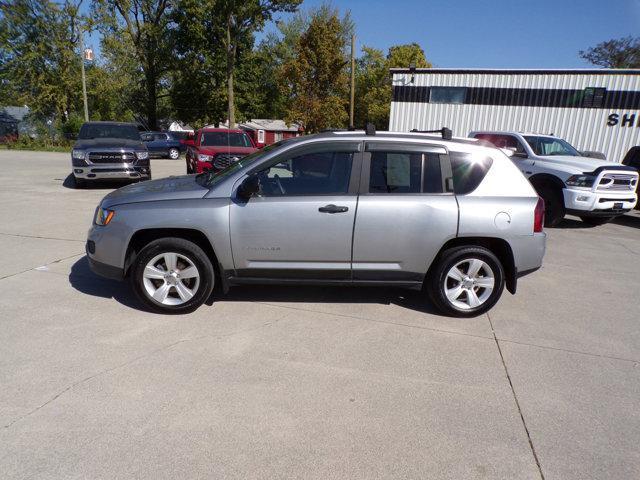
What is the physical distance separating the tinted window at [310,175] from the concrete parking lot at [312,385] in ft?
3.98

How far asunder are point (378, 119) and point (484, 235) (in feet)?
164

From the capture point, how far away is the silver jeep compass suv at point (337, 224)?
13.9ft

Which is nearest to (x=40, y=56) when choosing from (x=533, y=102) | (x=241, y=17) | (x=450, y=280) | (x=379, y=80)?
(x=241, y=17)

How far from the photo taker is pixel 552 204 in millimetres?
9516

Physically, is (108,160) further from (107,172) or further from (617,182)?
(617,182)

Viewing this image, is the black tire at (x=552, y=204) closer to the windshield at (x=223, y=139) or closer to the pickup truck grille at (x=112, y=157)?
the windshield at (x=223, y=139)

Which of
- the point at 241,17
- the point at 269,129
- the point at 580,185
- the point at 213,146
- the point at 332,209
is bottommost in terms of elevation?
the point at 580,185

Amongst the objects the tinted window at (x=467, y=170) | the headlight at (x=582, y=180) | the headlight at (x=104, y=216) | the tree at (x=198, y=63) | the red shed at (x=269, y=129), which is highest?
the tree at (x=198, y=63)

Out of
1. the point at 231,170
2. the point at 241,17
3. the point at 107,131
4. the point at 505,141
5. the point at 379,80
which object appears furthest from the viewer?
the point at 379,80

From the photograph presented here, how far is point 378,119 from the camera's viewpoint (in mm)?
52125

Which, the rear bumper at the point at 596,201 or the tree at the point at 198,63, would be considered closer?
the rear bumper at the point at 596,201

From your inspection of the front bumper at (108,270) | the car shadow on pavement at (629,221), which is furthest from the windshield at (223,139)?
the car shadow on pavement at (629,221)

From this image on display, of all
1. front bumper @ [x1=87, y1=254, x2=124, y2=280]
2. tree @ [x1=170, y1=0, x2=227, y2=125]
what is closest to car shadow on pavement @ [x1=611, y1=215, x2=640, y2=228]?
front bumper @ [x1=87, y1=254, x2=124, y2=280]

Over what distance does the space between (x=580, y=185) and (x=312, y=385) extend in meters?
8.01
